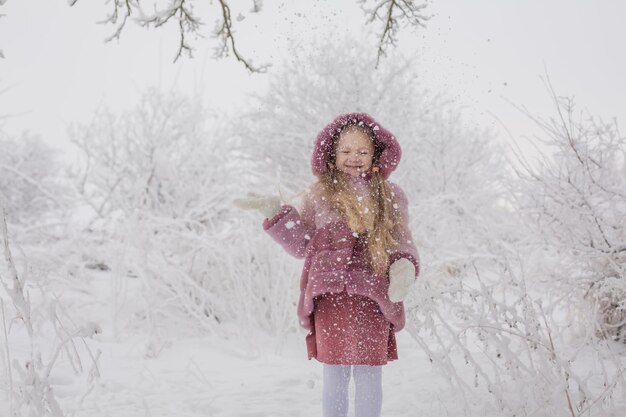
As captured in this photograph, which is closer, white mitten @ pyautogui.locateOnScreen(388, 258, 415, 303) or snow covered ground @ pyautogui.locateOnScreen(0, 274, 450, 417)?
white mitten @ pyautogui.locateOnScreen(388, 258, 415, 303)

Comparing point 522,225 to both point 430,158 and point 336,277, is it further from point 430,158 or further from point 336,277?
point 430,158

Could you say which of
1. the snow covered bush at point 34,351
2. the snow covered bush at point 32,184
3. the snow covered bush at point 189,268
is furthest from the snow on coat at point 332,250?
the snow covered bush at point 32,184

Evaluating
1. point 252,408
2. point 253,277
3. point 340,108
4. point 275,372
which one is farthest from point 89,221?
point 340,108

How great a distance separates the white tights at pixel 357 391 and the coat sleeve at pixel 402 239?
47 centimetres

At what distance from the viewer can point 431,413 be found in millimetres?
2621

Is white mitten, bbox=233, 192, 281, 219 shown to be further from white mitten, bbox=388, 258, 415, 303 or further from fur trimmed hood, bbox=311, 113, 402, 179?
white mitten, bbox=388, 258, 415, 303

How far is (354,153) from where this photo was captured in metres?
2.45

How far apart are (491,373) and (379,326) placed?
4.74ft

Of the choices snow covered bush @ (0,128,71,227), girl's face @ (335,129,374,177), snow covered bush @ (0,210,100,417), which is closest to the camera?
snow covered bush @ (0,210,100,417)

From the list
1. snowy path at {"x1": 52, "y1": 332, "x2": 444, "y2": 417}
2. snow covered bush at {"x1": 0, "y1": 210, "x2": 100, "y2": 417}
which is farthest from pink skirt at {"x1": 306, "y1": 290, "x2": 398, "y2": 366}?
snow covered bush at {"x1": 0, "y1": 210, "x2": 100, "y2": 417}

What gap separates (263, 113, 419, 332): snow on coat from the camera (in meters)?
2.20

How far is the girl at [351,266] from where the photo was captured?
2178 mm

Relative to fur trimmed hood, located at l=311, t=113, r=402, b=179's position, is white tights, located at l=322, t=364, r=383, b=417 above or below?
→ below

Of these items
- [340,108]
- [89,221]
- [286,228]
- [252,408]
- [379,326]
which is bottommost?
[252,408]
